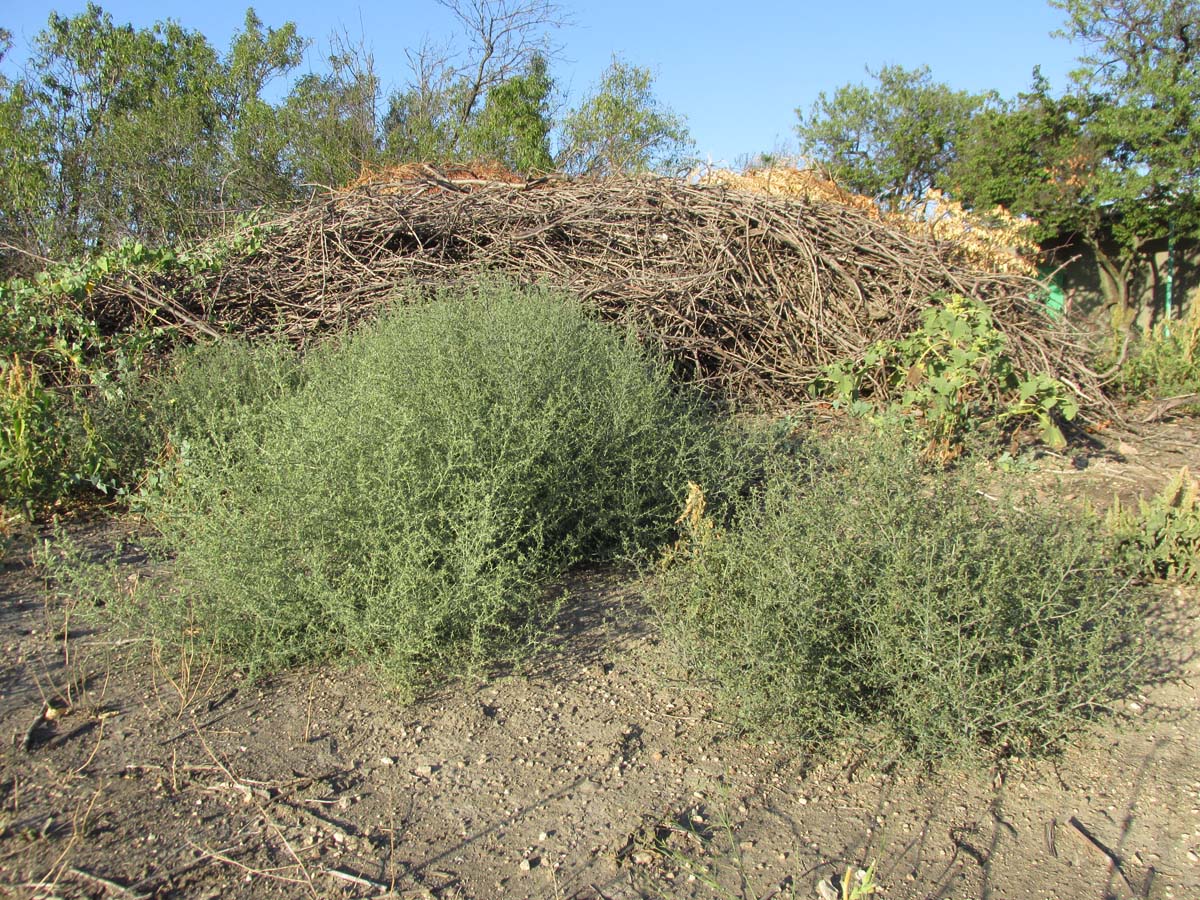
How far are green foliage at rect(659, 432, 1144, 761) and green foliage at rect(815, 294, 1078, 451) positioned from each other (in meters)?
2.12

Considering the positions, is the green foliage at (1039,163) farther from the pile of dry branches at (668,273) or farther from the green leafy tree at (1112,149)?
the pile of dry branches at (668,273)

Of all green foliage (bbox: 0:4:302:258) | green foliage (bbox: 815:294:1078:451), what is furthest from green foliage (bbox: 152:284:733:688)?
green foliage (bbox: 0:4:302:258)

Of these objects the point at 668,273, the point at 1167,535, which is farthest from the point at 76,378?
the point at 1167,535

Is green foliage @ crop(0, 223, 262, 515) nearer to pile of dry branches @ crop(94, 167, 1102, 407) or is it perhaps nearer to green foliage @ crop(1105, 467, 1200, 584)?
pile of dry branches @ crop(94, 167, 1102, 407)

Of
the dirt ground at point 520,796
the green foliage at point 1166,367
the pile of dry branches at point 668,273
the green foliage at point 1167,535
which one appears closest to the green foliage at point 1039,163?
the green foliage at point 1166,367

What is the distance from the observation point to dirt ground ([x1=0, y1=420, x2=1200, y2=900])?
2.12 metres

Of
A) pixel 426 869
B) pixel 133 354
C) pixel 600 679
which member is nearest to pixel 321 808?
pixel 426 869

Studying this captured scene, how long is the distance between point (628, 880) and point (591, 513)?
1840mm

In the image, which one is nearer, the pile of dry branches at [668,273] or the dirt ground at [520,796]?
the dirt ground at [520,796]

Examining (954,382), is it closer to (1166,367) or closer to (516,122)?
(1166,367)

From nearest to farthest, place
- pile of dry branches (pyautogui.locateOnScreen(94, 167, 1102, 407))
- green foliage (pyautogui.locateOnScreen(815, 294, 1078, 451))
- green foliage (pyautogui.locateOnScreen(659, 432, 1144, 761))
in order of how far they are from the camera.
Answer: green foliage (pyautogui.locateOnScreen(659, 432, 1144, 761))
green foliage (pyautogui.locateOnScreen(815, 294, 1078, 451))
pile of dry branches (pyautogui.locateOnScreen(94, 167, 1102, 407))

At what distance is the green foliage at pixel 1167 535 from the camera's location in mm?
3756

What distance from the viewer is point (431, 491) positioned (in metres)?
3.07

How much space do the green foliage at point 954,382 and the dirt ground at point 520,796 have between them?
84.9 inches
